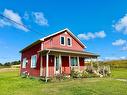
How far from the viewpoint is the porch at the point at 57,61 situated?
65.0ft

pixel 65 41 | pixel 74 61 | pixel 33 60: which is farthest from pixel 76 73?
pixel 33 60

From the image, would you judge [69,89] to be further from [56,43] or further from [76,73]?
[56,43]

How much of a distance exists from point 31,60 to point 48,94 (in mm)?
13631

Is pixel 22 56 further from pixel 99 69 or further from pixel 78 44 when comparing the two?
pixel 99 69

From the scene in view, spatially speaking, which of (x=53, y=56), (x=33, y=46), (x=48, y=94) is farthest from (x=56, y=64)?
(x=48, y=94)

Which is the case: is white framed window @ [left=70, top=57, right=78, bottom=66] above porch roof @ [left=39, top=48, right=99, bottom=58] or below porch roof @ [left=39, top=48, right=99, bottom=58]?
below

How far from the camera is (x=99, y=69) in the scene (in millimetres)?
23391

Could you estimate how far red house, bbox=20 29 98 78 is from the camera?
20.8 m

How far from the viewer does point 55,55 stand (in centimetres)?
2131

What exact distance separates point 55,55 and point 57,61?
1.08 metres

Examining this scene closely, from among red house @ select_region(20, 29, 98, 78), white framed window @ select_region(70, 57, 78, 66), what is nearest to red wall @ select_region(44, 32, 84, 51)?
red house @ select_region(20, 29, 98, 78)

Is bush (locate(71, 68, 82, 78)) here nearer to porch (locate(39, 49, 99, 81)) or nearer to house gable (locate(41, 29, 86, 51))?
porch (locate(39, 49, 99, 81))

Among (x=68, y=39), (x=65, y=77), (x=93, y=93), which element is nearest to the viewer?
(x=93, y=93)

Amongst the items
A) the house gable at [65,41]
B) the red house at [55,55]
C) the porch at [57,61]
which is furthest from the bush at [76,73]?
the house gable at [65,41]
